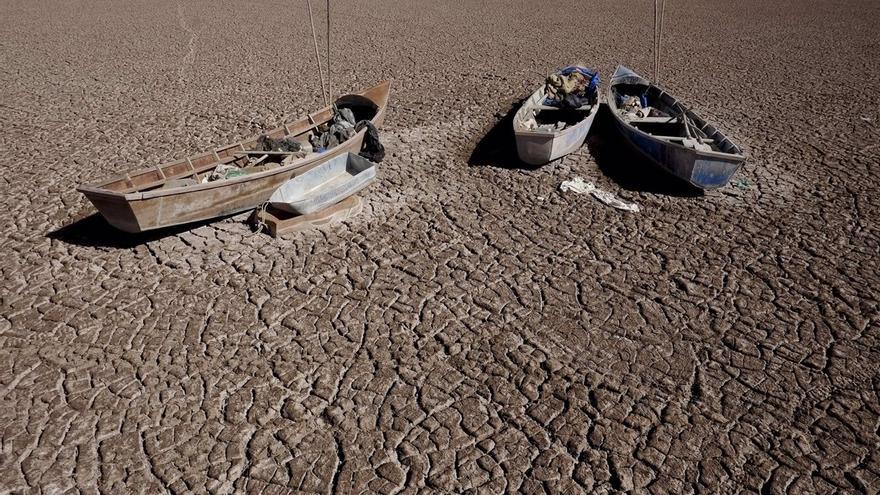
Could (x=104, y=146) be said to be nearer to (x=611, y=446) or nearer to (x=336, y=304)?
(x=336, y=304)

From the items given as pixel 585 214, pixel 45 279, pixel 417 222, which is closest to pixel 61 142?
pixel 45 279

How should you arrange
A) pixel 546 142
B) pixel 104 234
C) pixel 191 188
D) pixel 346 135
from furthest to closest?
pixel 346 135 < pixel 546 142 < pixel 104 234 < pixel 191 188

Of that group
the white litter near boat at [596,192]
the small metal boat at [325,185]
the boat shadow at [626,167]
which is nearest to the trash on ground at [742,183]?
the boat shadow at [626,167]

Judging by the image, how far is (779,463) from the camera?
581 centimetres

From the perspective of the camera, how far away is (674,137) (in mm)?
11430

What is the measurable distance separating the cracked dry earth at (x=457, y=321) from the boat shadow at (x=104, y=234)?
55 millimetres

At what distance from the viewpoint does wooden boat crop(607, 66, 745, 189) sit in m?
10.1

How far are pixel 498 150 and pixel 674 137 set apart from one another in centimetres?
329

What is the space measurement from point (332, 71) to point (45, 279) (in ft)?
35.2

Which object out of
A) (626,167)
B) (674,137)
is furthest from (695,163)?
(626,167)

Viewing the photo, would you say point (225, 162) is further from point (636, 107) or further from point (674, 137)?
point (636, 107)

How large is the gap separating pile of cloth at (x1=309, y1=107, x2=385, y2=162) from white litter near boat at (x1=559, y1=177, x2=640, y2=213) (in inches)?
141

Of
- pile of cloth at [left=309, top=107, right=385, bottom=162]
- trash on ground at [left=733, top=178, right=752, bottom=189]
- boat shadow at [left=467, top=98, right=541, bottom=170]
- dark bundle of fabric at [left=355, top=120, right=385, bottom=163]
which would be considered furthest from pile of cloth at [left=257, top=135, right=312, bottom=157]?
trash on ground at [left=733, top=178, right=752, bottom=189]

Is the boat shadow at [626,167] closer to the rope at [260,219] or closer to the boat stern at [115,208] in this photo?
the rope at [260,219]
